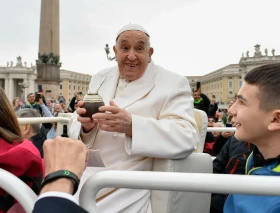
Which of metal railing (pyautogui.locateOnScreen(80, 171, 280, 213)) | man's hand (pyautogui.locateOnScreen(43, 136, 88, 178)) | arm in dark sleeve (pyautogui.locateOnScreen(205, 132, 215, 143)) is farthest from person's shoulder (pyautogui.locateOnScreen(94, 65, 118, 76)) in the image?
arm in dark sleeve (pyautogui.locateOnScreen(205, 132, 215, 143))

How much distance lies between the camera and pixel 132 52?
1812 mm

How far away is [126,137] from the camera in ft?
5.41

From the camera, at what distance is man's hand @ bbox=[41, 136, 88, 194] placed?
2.66ft

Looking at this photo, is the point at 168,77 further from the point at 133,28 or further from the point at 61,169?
the point at 61,169

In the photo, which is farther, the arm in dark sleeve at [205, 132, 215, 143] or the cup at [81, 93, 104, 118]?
the arm in dark sleeve at [205, 132, 215, 143]

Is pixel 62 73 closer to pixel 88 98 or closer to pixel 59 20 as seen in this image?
pixel 59 20

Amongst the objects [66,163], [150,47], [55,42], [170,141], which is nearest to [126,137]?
[170,141]

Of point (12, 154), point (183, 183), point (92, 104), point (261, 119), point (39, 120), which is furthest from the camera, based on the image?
point (39, 120)

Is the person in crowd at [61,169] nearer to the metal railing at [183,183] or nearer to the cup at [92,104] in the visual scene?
the metal railing at [183,183]

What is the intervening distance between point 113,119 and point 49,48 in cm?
1498

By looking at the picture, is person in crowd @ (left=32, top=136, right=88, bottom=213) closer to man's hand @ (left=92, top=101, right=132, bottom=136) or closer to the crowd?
the crowd

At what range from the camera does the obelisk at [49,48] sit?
15.2 m

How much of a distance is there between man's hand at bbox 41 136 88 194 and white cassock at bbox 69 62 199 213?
683 millimetres

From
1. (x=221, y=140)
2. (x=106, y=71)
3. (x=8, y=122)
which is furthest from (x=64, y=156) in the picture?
(x=221, y=140)
